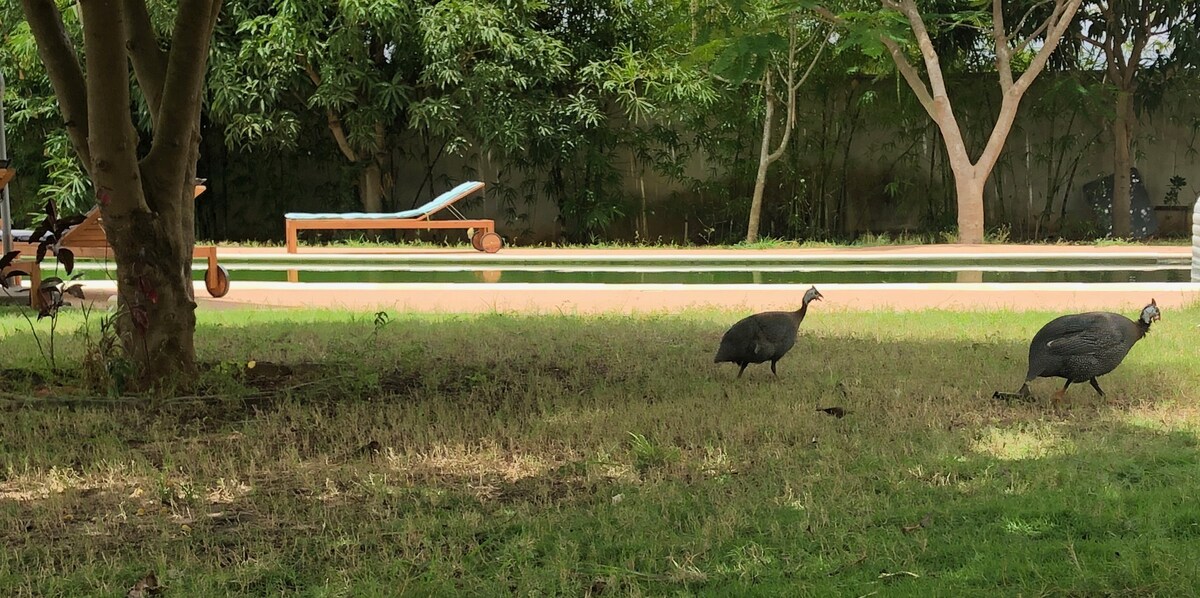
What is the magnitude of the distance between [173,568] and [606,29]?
13.0 meters

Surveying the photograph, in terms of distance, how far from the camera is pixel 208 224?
16.0 meters

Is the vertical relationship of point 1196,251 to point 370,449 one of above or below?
above

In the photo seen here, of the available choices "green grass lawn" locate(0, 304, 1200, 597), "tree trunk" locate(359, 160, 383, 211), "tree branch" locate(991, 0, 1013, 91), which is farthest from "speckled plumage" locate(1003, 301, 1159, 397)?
"tree trunk" locate(359, 160, 383, 211)

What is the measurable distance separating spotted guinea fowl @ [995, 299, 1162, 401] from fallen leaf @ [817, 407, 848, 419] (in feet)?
2.39

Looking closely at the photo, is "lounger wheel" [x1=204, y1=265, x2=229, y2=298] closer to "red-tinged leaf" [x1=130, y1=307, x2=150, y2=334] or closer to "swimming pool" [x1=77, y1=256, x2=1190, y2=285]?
"swimming pool" [x1=77, y1=256, x2=1190, y2=285]

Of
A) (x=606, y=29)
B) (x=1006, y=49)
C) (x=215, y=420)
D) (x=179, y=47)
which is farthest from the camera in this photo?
(x=606, y=29)

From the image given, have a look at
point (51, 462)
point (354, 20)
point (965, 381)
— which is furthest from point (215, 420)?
point (354, 20)

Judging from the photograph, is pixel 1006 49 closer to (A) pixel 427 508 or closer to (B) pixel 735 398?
(B) pixel 735 398

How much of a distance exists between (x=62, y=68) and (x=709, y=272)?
21.1 ft

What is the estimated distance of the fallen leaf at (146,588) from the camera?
8.09 ft

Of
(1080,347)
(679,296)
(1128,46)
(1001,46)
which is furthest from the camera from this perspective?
(1128,46)

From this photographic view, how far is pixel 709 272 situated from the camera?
1028 centimetres

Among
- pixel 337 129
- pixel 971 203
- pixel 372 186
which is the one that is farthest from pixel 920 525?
pixel 372 186

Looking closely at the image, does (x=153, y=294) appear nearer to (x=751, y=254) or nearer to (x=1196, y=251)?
(x=1196, y=251)
